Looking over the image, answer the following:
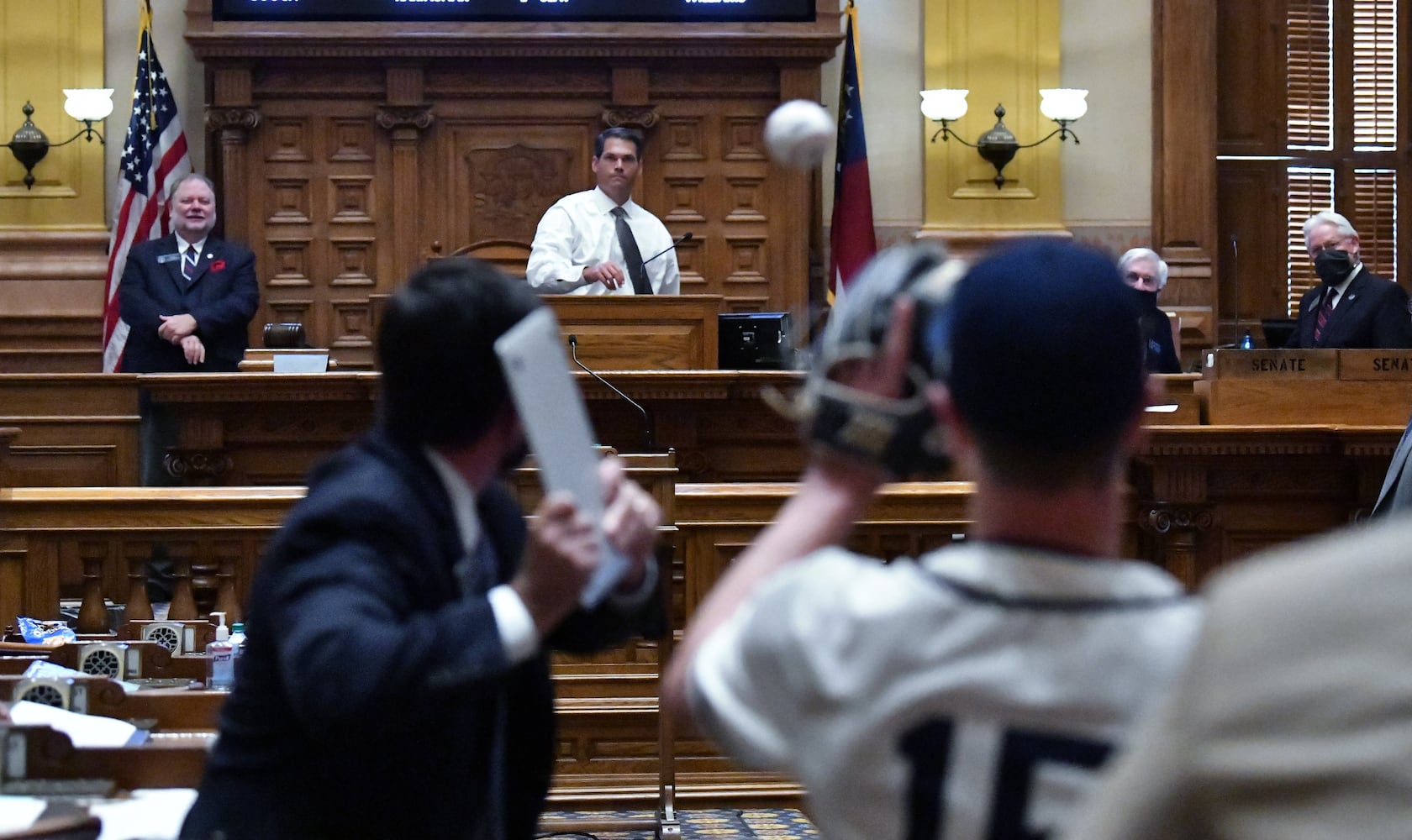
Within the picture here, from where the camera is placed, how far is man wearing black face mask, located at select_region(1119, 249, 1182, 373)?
7.89 meters

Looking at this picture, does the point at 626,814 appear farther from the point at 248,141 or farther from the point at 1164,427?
the point at 248,141

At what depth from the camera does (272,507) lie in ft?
15.6

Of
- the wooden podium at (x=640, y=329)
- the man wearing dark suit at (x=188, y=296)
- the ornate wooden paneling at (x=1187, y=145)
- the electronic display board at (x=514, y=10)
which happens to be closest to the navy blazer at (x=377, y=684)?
the wooden podium at (x=640, y=329)

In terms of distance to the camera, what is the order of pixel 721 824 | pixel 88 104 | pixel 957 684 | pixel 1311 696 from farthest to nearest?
pixel 88 104 → pixel 721 824 → pixel 957 684 → pixel 1311 696

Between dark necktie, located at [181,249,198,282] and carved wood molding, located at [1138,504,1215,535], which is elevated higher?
dark necktie, located at [181,249,198,282]

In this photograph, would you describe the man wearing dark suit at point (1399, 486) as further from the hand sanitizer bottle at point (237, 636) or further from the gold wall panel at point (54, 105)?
the gold wall panel at point (54, 105)

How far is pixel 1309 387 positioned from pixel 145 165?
6.48 metres

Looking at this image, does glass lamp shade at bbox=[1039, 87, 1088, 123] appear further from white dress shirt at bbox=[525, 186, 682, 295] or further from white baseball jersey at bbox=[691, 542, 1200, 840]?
white baseball jersey at bbox=[691, 542, 1200, 840]

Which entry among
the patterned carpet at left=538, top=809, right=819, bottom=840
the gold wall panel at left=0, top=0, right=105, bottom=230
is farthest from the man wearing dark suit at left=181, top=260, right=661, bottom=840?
the gold wall panel at left=0, top=0, right=105, bottom=230

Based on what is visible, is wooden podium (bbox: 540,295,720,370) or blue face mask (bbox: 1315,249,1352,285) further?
blue face mask (bbox: 1315,249,1352,285)

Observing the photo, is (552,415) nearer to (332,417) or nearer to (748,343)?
(332,417)

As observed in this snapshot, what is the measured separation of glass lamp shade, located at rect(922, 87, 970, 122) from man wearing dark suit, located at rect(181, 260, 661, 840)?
28.6 feet

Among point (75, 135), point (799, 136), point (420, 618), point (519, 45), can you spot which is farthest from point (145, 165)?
point (420, 618)

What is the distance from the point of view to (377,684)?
1.58 metres
